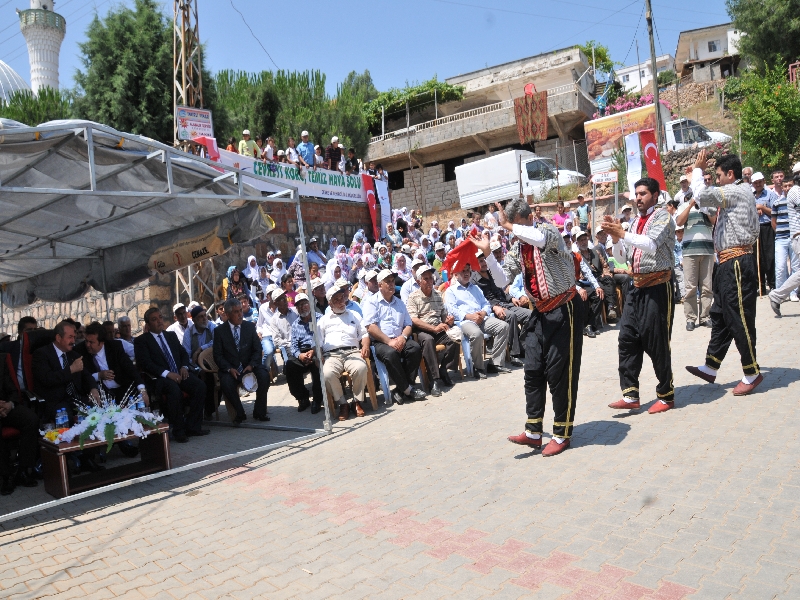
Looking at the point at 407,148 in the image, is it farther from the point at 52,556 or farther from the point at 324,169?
the point at 52,556

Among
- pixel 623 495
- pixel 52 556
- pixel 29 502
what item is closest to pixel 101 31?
pixel 29 502

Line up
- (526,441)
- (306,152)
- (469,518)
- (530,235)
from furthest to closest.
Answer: (306,152)
(526,441)
(530,235)
(469,518)

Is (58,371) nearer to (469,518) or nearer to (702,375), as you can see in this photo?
(469,518)

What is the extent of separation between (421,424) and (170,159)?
11.7 ft

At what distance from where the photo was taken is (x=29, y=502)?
555cm

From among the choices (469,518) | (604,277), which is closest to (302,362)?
(469,518)

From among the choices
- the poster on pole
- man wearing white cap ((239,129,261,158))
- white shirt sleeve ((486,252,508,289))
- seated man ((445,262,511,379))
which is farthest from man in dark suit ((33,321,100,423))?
man wearing white cap ((239,129,261,158))

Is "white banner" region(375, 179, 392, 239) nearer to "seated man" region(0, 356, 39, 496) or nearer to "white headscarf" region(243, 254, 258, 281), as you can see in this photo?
"white headscarf" region(243, 254, 258, 281)

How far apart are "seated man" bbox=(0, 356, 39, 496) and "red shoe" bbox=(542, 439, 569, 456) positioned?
4.55 metres

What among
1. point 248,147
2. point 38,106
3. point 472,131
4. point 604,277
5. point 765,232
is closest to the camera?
point 765,232

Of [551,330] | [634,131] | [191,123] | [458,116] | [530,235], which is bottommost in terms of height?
[551,330]

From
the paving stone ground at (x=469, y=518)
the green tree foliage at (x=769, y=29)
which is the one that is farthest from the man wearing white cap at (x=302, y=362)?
the green tree foliage at (x=769, y=29)

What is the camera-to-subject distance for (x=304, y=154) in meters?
18.0

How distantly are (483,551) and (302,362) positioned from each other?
4.77 metres
